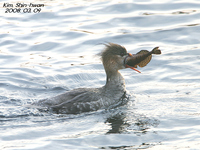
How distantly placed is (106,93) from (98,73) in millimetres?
1860

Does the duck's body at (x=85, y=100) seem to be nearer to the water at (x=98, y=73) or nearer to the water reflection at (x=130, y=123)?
the water at (x=98, y=73)

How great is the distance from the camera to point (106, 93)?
25.4 ft

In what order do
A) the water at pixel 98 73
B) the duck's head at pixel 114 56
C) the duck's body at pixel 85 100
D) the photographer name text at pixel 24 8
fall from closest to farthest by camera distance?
1. the water at pixel 98 73
2. the duck's body at pixel 85 100
3. the duck's head at pixel 114 56
4. the photographer name text at pixel 24 8

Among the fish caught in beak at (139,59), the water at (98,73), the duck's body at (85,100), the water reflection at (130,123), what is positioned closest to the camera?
the water at (98,73)

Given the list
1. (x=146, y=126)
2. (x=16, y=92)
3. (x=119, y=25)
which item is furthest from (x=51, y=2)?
(x=146, y=126)

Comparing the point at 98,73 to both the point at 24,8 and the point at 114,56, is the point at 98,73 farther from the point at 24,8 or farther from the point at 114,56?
the point at 24,8

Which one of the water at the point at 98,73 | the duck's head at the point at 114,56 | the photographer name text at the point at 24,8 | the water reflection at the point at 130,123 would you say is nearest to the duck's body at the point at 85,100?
the water at the point at 98,73

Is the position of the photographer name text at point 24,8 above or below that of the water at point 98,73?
above

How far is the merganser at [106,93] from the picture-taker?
7266 millimetres

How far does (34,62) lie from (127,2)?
529 centimetres

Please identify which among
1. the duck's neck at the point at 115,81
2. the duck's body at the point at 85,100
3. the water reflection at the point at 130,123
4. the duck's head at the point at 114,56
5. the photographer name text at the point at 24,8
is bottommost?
the water reflection at the point at 130,123

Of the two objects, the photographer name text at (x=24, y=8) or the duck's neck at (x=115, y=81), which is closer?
the duck's neck at (x=115, y=81)

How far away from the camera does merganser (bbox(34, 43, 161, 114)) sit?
727 cm

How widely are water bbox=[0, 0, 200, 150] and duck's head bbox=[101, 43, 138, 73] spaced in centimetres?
76
